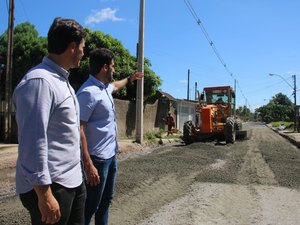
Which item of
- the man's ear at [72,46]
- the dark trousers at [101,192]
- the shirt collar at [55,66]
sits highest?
the man's ear at [72,46]

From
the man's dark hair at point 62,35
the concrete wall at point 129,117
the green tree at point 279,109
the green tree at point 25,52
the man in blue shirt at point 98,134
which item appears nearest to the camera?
the man's dark hair at point 62,35

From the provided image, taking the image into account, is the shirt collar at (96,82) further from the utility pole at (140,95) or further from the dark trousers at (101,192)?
the utility pole at (140,95)

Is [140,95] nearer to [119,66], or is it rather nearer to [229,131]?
[229,131]

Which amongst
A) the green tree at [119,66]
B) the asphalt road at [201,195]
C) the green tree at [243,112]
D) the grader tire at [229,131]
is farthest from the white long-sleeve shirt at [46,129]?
the green tree at [243,112]

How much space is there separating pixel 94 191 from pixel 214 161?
10.5 meters

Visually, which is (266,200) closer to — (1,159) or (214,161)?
(214,161)

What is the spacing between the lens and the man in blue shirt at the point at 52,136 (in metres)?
2.69

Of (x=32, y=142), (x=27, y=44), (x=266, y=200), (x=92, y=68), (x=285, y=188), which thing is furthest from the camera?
(x=27, y=44)

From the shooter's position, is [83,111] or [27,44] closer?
[83,111]

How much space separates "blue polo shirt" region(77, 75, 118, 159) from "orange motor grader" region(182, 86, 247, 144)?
1787 cm

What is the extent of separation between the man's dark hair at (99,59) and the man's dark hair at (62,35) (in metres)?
1.24

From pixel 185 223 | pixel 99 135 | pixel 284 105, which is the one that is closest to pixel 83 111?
pixel 99 135

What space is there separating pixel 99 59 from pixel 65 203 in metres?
1.79

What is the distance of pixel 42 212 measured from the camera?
2.70m
